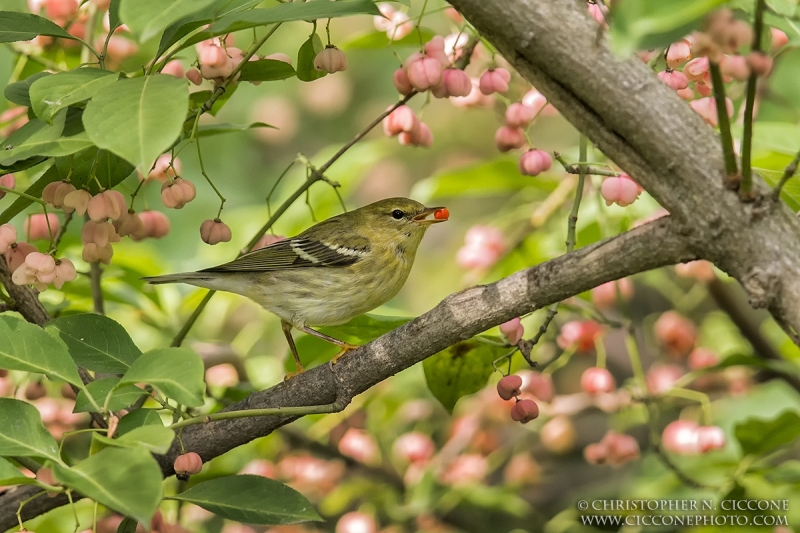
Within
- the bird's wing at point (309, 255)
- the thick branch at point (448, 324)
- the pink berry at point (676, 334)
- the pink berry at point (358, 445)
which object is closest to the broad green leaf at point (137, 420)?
the thick branch at point (448, 324)

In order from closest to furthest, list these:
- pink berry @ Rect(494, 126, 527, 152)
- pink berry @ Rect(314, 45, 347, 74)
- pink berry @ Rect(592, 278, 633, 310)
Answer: pink berry @ Rect(314, 45, 347, 74) → pink berry @ Rect(494, 126, 527, 152) → pink berry @ Rect(592, 278, 633, 310)

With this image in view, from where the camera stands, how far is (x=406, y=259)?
3674 millimetres

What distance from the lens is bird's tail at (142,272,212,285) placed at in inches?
115

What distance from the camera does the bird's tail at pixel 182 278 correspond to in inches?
115

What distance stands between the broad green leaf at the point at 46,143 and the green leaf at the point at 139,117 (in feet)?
0.29

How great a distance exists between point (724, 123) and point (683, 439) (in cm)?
225

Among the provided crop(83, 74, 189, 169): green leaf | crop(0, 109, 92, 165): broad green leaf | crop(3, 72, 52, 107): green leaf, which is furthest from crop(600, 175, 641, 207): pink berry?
crop(3, 72, 52, 107): green leaf

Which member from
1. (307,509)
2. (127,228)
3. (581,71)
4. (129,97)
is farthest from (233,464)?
(581,71)

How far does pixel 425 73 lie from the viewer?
2123 millimetres

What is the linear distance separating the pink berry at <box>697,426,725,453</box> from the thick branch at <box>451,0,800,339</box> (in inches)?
71.2

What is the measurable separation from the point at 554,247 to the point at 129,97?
2.19 meters

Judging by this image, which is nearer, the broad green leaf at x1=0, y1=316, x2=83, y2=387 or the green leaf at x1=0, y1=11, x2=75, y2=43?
the broad green leaf at x1=0, y1=316, x2=83, y2=387

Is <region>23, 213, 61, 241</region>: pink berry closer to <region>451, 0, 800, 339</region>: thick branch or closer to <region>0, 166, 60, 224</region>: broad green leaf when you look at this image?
<region>0, 166, 60, 224</region>: broad green leaf

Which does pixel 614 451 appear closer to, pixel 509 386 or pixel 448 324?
pixel 509 386
